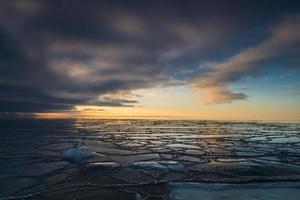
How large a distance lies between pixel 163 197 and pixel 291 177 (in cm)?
445

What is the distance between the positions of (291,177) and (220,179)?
225 centimetres

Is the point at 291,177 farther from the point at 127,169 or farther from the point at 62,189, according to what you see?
the point at 62,189

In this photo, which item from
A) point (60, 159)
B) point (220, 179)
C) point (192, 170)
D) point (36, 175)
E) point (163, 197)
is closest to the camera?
point (163, 197)

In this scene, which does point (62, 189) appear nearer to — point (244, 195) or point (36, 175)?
point (36, 175)

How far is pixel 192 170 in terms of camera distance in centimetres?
895

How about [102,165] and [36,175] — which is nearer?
[36,175]

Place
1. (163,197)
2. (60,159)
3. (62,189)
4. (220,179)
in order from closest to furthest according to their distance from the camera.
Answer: (163,197), (62,189), (220,179), (60,159)

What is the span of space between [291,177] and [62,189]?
6.64 meters

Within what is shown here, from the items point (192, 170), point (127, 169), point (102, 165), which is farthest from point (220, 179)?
point (102, 165)

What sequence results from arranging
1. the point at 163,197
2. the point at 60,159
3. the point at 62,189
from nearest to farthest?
the point at 163,197, the point at 62,189, the point at 60,159

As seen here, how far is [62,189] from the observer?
651 cm

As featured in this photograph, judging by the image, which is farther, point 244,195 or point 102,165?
point 102,165

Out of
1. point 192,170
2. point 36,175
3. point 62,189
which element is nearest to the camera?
point 62,189

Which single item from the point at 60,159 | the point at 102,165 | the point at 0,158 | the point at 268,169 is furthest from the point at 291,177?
the point at 0,158
